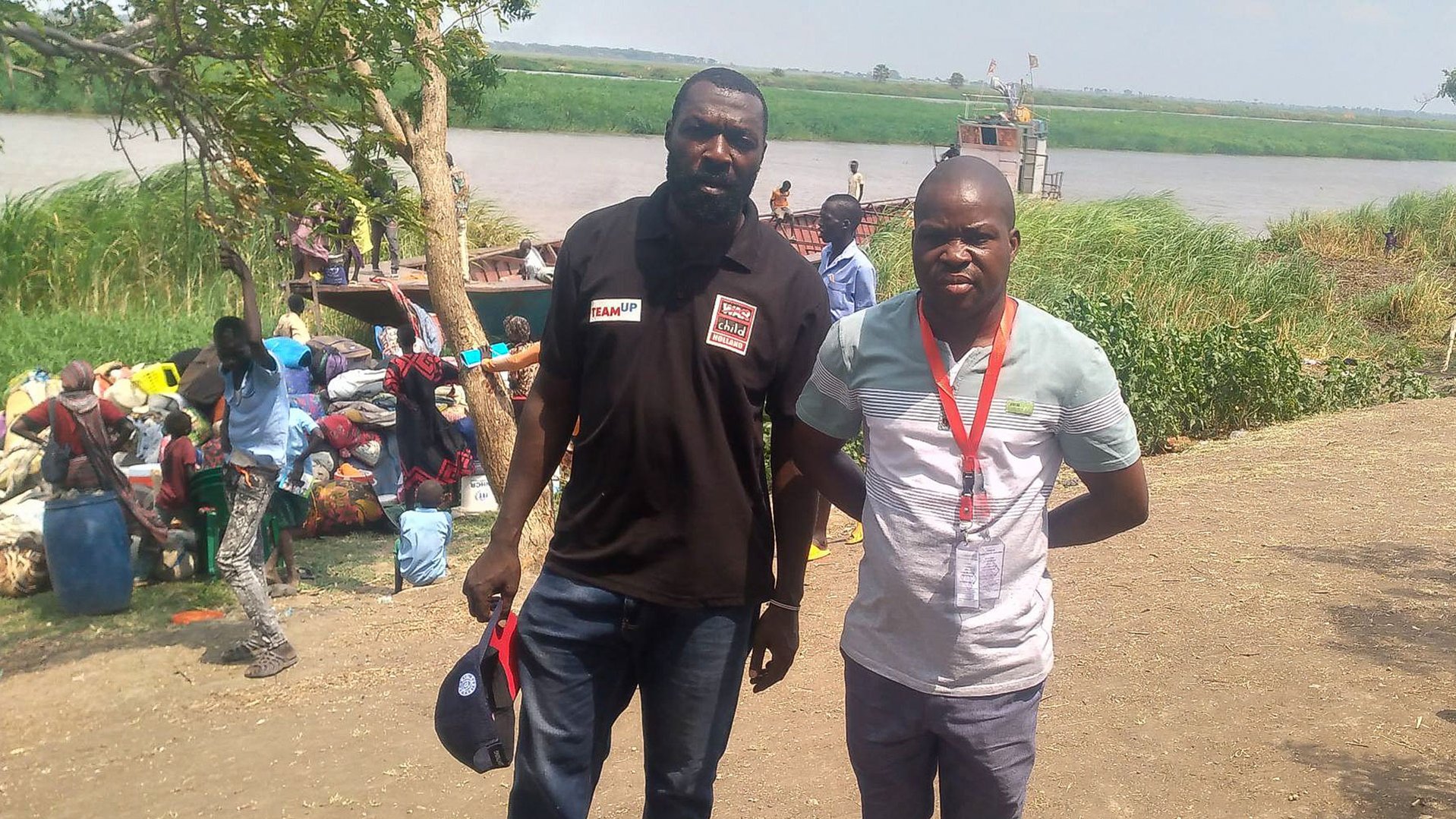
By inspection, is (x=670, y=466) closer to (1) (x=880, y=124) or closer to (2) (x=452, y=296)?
(2) (x=452, y=296)

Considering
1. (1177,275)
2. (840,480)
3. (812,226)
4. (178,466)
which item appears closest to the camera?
(840,480)

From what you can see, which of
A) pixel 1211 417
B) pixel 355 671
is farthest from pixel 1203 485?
pixel 355 671

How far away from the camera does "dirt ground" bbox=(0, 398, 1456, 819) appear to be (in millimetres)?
3797

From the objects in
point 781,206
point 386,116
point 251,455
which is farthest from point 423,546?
point 781,206

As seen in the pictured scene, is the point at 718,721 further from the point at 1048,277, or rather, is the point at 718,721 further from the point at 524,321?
the point at 1048,277

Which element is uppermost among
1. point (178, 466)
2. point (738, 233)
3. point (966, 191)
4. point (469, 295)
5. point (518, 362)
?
point (966, 191)

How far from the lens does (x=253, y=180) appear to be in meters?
5.40

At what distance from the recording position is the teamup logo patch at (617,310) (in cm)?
254

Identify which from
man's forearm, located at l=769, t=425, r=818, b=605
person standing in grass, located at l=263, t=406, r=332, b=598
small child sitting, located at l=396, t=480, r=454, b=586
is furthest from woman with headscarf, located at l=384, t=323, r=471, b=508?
man's forearm, located at l=769, t=425, r=818, b=605

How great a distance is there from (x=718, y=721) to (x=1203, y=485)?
5.43 metres

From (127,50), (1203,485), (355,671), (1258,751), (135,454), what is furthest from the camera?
(135,454)

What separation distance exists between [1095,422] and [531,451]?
46.4 inches

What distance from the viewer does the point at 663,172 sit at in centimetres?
4134

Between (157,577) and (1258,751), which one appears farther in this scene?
(157,577)
